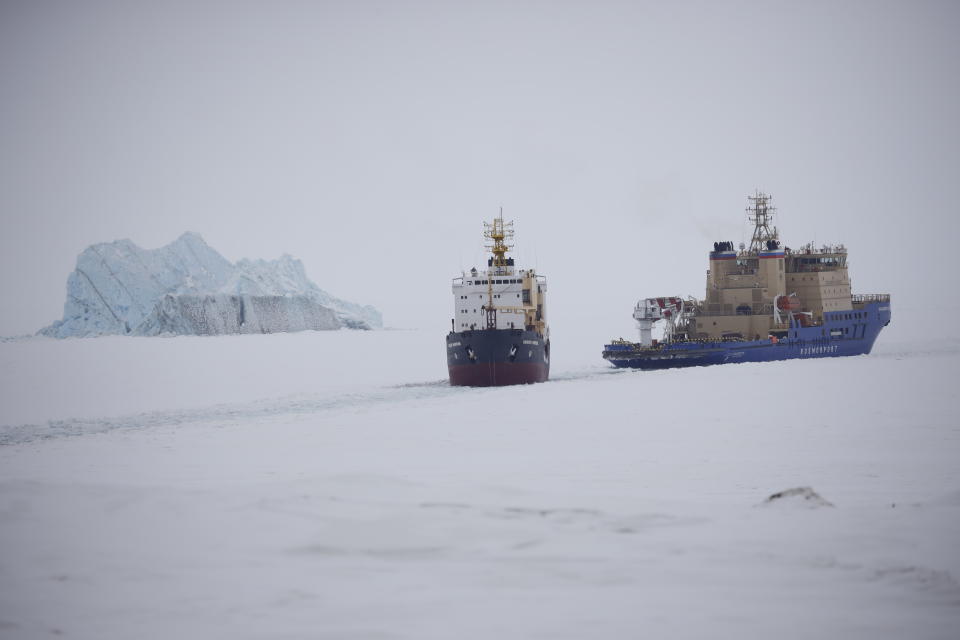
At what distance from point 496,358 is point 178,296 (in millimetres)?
117018

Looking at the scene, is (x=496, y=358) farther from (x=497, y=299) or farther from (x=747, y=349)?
(x=747, y=349)

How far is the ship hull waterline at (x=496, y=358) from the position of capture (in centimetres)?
4119

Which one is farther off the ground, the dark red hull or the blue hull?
the blue hull

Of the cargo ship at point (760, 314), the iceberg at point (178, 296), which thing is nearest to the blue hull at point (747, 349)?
the cargo ship at point (760, 314)

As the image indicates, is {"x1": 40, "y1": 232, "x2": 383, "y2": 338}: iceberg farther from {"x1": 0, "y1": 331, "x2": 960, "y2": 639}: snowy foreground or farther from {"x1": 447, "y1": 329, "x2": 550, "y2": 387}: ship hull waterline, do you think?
{"x1": 0, "y1": 331, "x2": 960, "y2": 639}: snowy foreground

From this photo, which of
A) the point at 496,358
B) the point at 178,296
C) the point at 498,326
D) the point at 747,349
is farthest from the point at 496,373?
the point at 178,296

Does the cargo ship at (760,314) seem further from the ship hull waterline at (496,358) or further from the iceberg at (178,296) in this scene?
the iceberg at (178,296)

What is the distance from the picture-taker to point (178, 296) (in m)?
142

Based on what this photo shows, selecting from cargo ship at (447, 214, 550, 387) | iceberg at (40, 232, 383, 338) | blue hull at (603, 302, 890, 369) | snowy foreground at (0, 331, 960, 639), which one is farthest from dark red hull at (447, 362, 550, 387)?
iceberg at (40, 232, 383, 338)

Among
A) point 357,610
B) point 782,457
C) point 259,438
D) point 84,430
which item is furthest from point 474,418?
point 357,610

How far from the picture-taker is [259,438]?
56.8ft

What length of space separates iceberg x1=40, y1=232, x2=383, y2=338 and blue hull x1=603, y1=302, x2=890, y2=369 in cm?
11060

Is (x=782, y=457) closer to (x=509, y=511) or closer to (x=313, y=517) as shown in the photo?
(x=509, y=511)

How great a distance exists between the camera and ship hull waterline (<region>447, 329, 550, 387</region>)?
4119 centimetres
